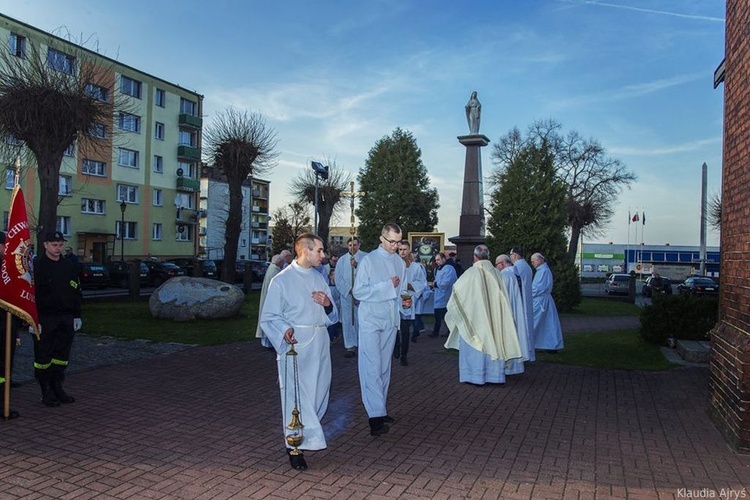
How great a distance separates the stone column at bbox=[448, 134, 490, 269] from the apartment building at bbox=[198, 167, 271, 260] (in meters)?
37.5

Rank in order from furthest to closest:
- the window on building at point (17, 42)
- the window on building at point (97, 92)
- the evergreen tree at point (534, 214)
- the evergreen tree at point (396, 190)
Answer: the evergreen tree at point (396, 190), the window on building at point (17, 42), the evergreen tree at point (534, 214), the window on building at point (97, 92)

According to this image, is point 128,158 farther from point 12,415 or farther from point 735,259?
point 735,259

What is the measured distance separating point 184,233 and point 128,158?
9.00 meters

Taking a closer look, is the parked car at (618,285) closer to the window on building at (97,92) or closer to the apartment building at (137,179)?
the window on building at (97,92)

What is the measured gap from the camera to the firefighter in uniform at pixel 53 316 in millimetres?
6938

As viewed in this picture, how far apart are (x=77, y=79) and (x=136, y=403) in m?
13.3

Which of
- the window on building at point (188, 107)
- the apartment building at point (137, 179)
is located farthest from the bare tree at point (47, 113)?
the window on building at point (188, 107)

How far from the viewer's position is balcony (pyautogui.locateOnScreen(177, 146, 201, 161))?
5088 centimetres

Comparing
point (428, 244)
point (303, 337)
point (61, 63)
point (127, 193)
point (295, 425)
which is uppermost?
point (61, 63)

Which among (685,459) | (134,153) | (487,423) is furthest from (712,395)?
(134,153)

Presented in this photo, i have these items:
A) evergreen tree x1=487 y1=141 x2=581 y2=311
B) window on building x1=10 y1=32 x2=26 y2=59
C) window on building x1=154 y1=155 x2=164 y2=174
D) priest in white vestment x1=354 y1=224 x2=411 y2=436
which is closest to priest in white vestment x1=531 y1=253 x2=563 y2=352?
priest in white vestment x1=354 y1=224 x2=411 y2=436

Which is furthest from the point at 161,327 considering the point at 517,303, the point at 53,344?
the point at 517,303

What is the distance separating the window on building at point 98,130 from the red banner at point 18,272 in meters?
12.2

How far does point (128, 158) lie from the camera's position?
4631 centimetres
